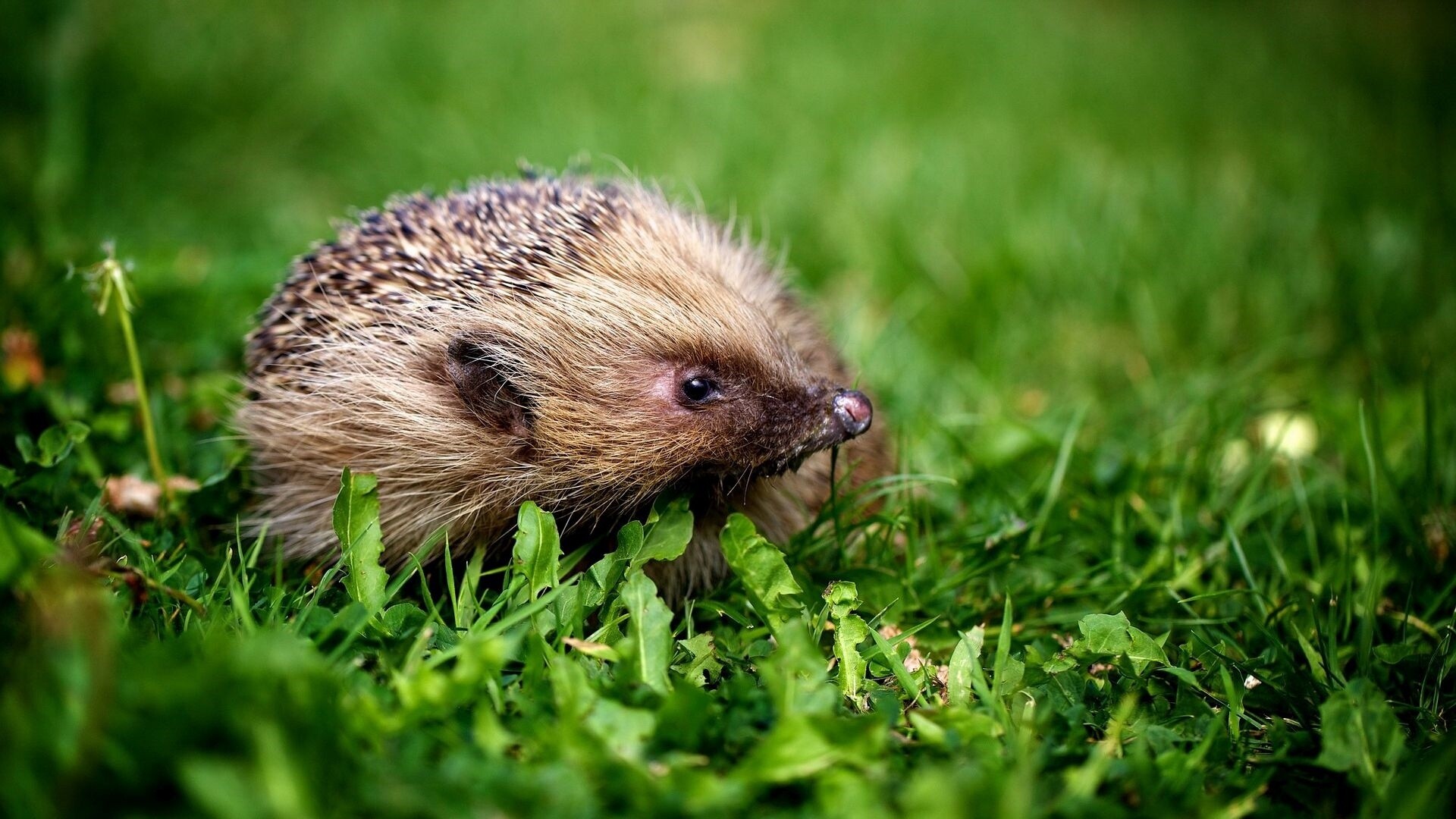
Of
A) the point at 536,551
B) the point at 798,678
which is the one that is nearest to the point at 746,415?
the point at 536,551

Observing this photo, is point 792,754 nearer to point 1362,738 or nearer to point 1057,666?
point 1057,666

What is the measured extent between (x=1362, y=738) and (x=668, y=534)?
151 centimetres

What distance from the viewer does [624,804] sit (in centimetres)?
170

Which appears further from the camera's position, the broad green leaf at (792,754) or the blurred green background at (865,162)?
the blurred green background at (865,162)

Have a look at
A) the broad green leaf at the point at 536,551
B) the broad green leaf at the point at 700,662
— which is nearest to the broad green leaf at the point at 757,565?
the broad green leaf at the point at 700,662

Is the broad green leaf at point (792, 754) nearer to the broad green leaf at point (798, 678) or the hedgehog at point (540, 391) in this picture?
the broad green leaf at point (798, 678)

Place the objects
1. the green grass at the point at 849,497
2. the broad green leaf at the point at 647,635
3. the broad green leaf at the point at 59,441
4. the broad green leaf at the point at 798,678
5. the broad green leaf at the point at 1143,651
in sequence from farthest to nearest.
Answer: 1. the broad green leaf at the point at 59,441
2. the broad green leaf at the point at 1143,651
3. the broad green leaf at the point at 647,635
4. the broad green leaf at the point at 798,678
5. the green grass at the point at 849,497

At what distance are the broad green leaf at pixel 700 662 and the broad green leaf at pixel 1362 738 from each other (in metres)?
1.23

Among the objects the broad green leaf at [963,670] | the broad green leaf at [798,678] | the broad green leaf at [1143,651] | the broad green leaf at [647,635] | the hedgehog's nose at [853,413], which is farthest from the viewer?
the hedgehog's nose at [853,413]

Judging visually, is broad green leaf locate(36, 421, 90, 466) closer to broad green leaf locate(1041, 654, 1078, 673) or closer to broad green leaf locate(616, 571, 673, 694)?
broad green leaf locate(616, 571, 673, 694)

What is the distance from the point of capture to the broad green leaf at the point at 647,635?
209 centimetres

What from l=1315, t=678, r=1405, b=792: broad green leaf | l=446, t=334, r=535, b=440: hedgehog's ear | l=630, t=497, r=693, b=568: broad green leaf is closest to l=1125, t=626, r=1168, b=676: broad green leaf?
l=1315, t=678, r=1405, b=792: broad green leaf

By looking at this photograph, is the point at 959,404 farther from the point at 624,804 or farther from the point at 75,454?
the point at 75,454

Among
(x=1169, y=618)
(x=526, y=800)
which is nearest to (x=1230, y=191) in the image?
(x=1169, y=618)
